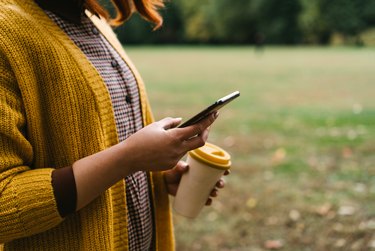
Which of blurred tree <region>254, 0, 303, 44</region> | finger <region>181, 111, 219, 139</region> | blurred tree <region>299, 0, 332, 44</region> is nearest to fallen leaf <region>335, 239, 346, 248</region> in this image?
finger <region>181, 111, 219, 139</region>

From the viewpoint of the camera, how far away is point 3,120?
1122 millimetres

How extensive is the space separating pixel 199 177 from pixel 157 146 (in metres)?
0.43

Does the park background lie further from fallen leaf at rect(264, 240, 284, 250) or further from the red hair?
the red hair

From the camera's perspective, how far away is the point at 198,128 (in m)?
1.22

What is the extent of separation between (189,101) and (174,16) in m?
50.8

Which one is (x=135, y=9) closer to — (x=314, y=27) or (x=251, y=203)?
(x=251, y=203)

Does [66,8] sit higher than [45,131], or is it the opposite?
[66,8]

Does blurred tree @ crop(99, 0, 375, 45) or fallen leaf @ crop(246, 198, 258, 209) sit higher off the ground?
fallen leaf @ crop(246, 198, 258, 209)

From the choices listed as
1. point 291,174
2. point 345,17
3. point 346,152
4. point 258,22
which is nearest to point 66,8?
point 291,174

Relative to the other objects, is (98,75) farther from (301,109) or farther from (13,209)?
(301,109)

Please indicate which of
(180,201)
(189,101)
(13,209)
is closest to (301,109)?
(189,101)

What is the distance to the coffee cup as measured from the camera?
154 cm

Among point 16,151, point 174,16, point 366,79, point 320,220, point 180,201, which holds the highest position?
point 16,151

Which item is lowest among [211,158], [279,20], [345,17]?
[279,20]
